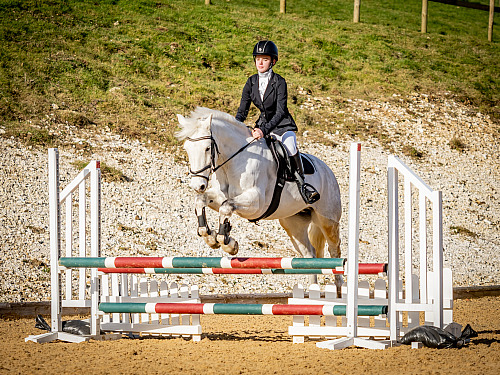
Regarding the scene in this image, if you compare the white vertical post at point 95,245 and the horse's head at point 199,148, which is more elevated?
the horse's head at point 199,148

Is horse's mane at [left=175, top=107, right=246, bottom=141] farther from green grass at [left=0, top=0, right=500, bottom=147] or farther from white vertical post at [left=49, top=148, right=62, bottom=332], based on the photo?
green grass at [left=0, top=0, right=500, bottom=147]

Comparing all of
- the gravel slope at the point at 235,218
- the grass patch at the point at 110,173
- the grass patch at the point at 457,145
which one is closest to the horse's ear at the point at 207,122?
the gravel slope at the point at 235,218

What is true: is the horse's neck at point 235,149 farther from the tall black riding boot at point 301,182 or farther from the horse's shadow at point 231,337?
the horse's shadow at point 231,337

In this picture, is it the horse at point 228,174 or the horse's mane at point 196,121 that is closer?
the horse at point 228,174

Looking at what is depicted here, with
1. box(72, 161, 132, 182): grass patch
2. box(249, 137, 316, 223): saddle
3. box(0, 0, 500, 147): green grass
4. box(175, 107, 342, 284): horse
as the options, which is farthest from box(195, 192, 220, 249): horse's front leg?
box(0, 0, 500, 147): green grass

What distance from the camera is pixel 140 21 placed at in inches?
864

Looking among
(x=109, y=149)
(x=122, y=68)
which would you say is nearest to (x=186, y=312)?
(x=109, y=149)

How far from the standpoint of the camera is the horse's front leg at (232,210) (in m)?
5.50

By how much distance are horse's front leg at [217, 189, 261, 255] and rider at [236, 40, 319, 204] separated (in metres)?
0.74

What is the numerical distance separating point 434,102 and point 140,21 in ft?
33.9

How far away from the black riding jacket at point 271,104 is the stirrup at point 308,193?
2.01ft

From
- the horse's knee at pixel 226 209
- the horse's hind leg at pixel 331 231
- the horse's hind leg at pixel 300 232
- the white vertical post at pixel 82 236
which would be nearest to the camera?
the horse's knee at pixel 226 209

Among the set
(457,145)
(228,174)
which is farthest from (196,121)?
(457,145)

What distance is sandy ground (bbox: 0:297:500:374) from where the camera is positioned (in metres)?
4.54
